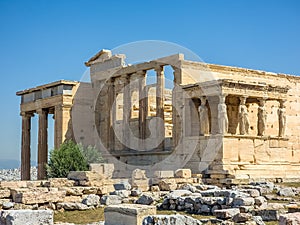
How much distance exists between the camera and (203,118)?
23047 mm

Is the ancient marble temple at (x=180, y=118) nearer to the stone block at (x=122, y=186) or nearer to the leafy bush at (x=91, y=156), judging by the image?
the leafy bush at (x=91, y=156)

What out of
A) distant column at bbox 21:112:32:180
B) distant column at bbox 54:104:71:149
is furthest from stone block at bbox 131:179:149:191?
distant column at bbox 21:112:32:180

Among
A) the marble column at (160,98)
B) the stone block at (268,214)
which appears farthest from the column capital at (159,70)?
the stone block at (268,214)

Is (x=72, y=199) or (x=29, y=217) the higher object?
(x=29, y=217)

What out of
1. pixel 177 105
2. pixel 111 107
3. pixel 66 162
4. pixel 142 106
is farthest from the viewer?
pixel 111 107

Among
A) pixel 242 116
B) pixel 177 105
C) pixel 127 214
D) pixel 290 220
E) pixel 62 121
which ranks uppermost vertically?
pixel 177 105

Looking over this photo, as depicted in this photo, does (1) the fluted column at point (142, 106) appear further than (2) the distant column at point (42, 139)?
No

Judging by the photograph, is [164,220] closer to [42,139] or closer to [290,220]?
[290,220]

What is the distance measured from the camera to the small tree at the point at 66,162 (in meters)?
23.8

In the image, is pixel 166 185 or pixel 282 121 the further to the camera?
pixel 282 121

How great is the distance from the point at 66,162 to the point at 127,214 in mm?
15719

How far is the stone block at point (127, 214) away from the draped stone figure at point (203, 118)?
47.3 feet

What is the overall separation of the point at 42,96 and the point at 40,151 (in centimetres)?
293

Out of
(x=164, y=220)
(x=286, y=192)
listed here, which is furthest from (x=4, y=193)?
(x=164, y=220)
